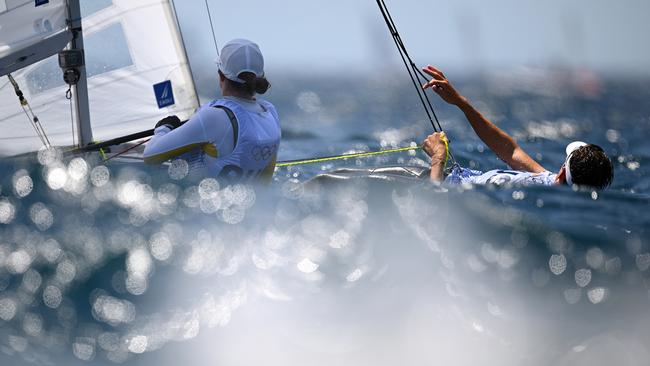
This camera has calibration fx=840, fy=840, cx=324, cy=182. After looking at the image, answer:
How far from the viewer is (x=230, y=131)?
14.0ft

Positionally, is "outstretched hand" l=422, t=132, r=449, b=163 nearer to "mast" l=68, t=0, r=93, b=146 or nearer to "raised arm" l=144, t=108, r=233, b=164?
"raised arm" l=144, t=108, r=233, b=164

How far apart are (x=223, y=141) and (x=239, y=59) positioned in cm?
42

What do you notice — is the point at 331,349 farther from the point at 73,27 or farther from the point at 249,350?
the point at 73,27

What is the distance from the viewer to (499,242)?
13.1ft

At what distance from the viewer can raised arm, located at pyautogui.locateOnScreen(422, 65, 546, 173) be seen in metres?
4.79

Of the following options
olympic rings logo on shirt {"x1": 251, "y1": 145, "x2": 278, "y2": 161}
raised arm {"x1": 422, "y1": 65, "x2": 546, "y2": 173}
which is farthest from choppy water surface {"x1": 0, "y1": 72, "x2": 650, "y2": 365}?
raised arm {"x1": 422, "y1": 65, "x2": 546, "y2": 173}

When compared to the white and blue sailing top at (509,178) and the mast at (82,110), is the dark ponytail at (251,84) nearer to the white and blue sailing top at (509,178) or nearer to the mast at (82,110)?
the white and blue sailing top at (509,178)

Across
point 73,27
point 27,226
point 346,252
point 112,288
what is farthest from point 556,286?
point 73,27

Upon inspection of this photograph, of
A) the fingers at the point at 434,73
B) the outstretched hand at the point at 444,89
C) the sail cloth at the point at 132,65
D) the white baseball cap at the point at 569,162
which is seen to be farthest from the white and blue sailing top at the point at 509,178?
the sail cloth at the point at 132,65

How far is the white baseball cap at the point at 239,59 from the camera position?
424cm

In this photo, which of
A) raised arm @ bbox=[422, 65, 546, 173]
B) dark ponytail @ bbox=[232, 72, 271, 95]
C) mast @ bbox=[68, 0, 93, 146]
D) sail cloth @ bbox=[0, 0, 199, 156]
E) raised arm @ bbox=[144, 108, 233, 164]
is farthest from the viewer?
sail cloth @ bbox=[0, 0, 199, 156]

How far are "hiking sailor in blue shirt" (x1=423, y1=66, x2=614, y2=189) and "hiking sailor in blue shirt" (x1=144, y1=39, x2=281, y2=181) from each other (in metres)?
0.97

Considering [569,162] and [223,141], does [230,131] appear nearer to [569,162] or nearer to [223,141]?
[223,141]

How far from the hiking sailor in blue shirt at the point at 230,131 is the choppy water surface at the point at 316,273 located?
112 mm
